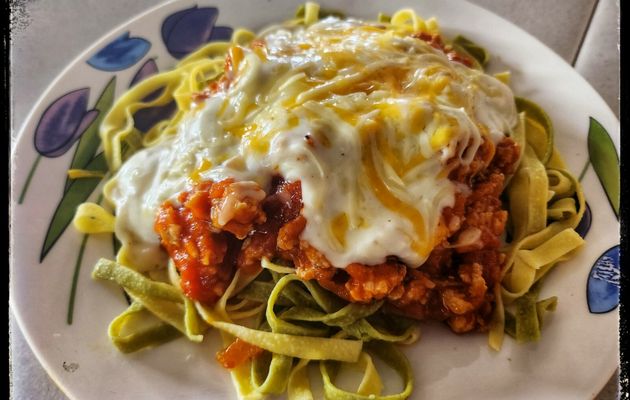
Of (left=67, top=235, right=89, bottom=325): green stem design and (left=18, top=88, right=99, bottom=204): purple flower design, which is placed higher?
(left=18, top=88, right=99, bottom=204): purple flower design

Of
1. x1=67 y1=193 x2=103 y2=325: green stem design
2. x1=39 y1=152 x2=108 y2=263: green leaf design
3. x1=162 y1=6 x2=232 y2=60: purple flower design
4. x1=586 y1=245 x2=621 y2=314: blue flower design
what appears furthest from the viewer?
x1=162 y1=6 x2=232 y2=60: purple flower design

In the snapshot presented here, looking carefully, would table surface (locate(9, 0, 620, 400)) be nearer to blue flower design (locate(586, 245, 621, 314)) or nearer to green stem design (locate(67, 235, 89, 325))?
green stem design (locate(67, 235, 89, 325))

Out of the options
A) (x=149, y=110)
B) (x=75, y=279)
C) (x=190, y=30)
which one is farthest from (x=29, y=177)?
(x=190, y=30)

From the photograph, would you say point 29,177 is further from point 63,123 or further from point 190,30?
point 190,30

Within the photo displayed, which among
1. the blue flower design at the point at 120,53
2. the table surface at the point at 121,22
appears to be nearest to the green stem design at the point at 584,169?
the table surface at the point at 121,22

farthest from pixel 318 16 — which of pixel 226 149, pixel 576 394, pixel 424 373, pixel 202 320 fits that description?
pixel 576 394

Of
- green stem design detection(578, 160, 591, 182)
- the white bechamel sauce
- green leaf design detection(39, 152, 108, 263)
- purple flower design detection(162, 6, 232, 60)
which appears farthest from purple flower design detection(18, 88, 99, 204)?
green stem design detection(578, 160, 591, 182)

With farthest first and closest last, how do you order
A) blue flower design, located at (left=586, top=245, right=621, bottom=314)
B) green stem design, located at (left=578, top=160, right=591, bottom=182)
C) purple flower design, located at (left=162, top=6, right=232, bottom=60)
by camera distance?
purple flower design, located at (left=162, top=6, right=232, bottom=60), green stem design, located at (left=578, top=160, right=591, bottom=182), blue flower design, located at (left=586, top=245, right=621, bottom=314)
